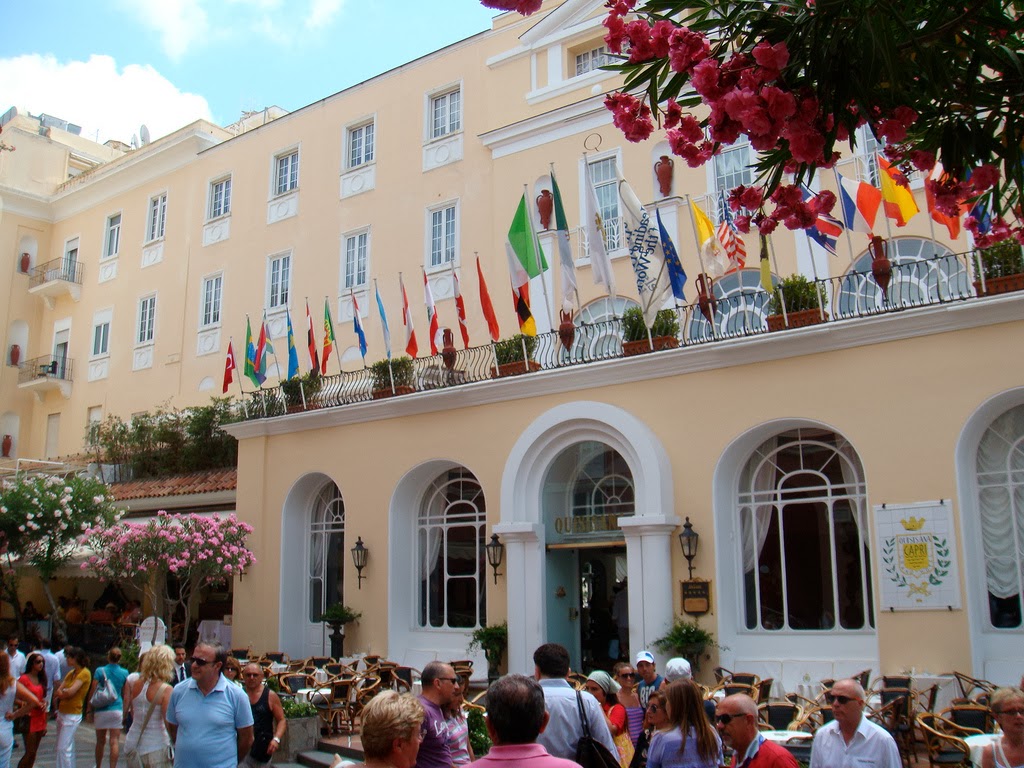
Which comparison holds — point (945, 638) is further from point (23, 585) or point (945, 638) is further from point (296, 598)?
point (23, 585)

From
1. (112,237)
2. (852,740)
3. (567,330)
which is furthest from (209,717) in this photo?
(112,237)

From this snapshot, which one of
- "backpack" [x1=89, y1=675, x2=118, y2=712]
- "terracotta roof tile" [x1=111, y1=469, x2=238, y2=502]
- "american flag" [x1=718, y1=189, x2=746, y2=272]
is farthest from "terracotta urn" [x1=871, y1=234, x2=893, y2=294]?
"terracotta roof tile" [x1=111, y1=469, x2=238, y2=502]

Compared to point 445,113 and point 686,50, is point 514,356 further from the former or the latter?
point 686,50

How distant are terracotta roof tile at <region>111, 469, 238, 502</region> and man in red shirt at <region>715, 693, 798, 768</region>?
19.9 m

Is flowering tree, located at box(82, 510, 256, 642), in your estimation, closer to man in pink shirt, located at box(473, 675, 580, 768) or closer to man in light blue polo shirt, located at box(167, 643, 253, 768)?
man in light blue polo shirt, located at box(167, 643, 253, 768)

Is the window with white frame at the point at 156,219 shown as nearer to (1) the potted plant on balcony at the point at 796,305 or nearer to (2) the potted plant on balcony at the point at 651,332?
(2) the potted plant on balcony at the point at 651,332

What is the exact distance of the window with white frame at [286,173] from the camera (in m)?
27.1

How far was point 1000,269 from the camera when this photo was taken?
12688 mm

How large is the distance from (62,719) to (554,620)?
25.5 ft

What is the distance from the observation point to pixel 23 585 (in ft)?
97.2

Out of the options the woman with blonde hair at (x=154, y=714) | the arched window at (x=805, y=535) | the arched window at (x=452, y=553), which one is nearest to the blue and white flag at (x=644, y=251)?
the arched window at (x=805, y=535)

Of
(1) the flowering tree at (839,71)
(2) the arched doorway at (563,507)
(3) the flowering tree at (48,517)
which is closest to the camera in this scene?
(1) the flowering tree at (839,71)

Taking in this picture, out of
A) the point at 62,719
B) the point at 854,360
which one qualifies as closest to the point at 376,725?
the point at 62,719

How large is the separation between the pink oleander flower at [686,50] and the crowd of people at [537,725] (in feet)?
9.44
